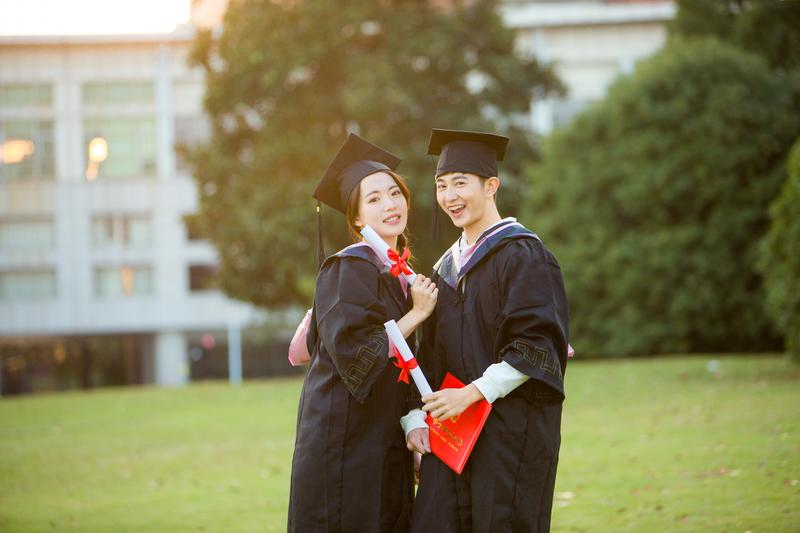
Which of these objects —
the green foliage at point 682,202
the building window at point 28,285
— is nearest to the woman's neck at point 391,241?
the green foliage at point 682,202

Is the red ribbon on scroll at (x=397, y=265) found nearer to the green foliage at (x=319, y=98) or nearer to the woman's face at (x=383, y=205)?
the woman's face at (x=383, y=205)

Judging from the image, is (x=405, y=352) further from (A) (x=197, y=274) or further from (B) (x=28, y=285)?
(B) (x=28, y=285)

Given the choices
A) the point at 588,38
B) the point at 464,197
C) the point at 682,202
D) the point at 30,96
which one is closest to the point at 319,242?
the point at 464,197

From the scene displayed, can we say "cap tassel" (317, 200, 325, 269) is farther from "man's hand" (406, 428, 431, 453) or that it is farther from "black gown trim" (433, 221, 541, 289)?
"man's hand" (406, 428, 431, 453)

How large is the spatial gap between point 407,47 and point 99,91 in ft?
85.7

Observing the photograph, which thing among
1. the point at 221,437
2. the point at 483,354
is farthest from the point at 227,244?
the point at 483,354

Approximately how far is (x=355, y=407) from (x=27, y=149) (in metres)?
42.9

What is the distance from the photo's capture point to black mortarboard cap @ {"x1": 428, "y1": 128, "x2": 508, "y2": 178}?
14.6 feet

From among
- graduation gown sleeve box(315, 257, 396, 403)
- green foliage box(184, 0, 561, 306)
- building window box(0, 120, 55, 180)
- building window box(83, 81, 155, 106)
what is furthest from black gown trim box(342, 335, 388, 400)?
building window box(0, 120, 55, 180)

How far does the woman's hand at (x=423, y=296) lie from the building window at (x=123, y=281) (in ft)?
136

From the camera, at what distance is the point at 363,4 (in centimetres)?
2088

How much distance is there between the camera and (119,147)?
144ft

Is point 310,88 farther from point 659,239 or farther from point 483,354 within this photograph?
point 483,354

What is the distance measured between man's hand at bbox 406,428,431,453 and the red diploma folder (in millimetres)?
21
